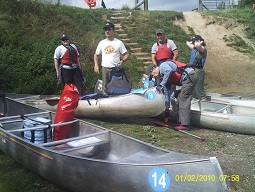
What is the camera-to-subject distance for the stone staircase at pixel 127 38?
48.6 feet

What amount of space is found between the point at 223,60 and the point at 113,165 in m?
13.9

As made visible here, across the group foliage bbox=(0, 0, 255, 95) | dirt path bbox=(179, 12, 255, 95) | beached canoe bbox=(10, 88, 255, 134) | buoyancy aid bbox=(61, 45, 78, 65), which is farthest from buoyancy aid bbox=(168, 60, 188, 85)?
dirt path bbox=(179, 12, 255, 95)

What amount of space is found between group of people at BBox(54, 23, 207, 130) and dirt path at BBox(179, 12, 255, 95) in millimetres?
5620

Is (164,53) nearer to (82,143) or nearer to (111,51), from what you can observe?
(111,51)

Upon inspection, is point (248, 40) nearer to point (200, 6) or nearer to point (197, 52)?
point (200, 6)

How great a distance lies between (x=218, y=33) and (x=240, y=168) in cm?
1564

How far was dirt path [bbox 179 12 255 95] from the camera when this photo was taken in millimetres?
13789

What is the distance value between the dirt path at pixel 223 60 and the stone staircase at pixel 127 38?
2.87m

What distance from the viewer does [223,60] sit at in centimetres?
1628

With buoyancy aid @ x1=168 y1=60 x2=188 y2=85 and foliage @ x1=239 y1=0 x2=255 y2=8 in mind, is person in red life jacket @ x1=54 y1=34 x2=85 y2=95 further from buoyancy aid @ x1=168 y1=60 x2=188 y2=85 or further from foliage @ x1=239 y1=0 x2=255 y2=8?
foliage @ x1=239 y1=0 x2=255 y2=8

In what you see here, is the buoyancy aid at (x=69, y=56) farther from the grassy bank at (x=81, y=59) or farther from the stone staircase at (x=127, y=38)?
the stone staircase at (x=127, y=38)

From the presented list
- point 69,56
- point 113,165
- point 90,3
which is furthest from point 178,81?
point 90,3

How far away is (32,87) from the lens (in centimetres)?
953

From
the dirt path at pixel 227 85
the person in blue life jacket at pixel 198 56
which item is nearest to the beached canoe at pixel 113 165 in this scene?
the dirt path at pixel 227 85
